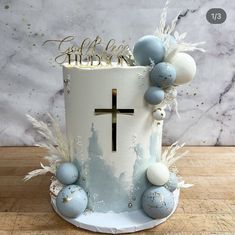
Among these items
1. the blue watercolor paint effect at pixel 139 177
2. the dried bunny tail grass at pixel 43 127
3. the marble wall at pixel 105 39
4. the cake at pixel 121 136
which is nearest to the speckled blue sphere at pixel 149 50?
the cake at pixel 121 136

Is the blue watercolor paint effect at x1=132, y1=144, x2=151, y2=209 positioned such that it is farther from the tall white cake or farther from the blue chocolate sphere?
the blue chocolate sphere

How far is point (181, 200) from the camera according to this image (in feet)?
3.59

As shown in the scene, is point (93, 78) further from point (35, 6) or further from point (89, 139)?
point (35, 6)

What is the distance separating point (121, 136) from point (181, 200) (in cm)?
32

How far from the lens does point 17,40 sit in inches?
59.4

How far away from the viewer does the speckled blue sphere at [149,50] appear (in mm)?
902

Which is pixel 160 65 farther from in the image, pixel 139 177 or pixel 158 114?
pixel 139 177

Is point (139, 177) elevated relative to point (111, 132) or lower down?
lower down

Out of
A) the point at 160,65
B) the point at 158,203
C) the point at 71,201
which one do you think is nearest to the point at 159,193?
the point at 158,203

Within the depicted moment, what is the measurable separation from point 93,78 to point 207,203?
538 millimetres

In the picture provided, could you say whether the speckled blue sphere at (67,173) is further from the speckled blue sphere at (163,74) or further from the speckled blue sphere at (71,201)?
the speckled blue sphere at (163,74)

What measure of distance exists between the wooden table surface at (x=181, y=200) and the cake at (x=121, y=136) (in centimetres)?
4

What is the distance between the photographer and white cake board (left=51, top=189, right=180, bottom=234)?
3.03ft

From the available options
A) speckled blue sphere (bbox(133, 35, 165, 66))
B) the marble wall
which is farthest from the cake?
the marble wall
